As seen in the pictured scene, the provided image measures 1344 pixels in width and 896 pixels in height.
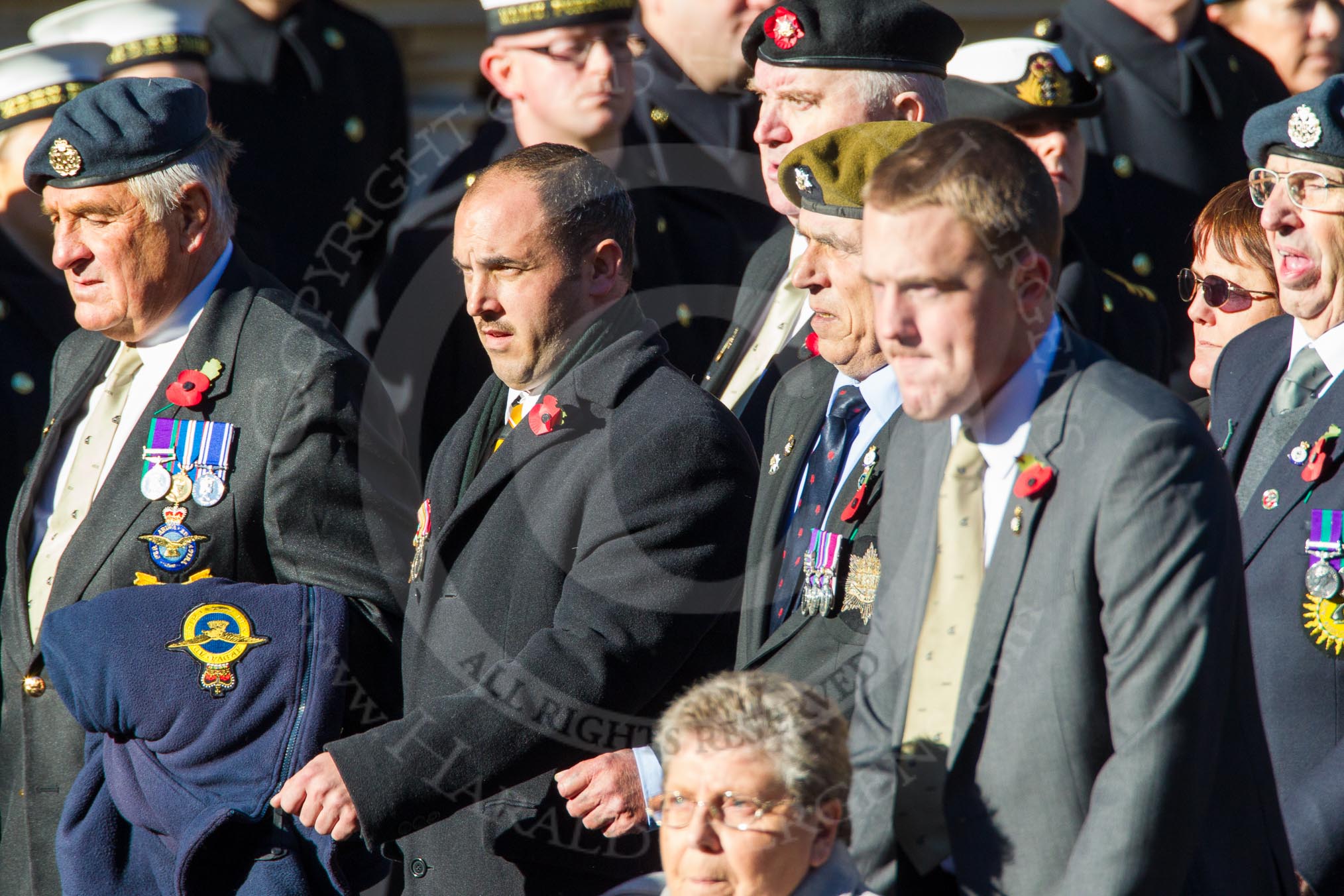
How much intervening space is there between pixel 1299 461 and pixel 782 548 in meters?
0.92

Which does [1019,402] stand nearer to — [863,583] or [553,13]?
[863,583]

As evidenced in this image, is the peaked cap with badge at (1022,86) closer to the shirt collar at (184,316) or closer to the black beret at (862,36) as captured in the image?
the black beret at (862,36)

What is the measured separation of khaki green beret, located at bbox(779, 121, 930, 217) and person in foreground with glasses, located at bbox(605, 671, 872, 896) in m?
0.97

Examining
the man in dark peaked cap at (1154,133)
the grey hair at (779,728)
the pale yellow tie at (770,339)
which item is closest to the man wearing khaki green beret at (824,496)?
the grey hair at (779,728)

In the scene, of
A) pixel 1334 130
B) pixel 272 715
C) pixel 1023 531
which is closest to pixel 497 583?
pixel 272 715

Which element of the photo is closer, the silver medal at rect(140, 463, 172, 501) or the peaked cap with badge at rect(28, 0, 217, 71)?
the silver medal at rect(140, 463, 172, 501)

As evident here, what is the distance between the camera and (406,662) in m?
3.42

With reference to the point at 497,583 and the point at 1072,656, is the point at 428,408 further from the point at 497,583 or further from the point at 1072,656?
the point at 1072,656

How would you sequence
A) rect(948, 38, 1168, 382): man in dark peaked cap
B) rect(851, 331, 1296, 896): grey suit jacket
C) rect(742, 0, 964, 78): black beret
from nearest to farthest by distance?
rect(851, 331, 1296, 896): grey suit jacket, rect(742, 0, 964, 78): black beret, rect(948, 38, 1168, 382): man in dark peaked cap

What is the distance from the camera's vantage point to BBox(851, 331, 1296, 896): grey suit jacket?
210cm

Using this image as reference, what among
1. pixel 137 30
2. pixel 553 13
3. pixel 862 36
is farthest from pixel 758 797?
pixel 137 30

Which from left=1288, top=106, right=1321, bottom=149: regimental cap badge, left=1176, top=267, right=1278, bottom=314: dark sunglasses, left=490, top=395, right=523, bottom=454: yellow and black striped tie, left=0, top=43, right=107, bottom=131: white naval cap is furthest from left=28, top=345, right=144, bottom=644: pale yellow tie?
left=1288, top=106, right=1321, bottom=149: regimental cap badge

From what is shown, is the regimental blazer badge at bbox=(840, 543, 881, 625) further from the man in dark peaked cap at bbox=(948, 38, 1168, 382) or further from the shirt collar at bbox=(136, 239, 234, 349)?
the shirt collar at bbox=(136, 239, 234, 349)

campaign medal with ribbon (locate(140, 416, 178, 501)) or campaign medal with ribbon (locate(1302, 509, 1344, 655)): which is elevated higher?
campaign medal with ribbon (locate(1302, 509, 1344, 655))
